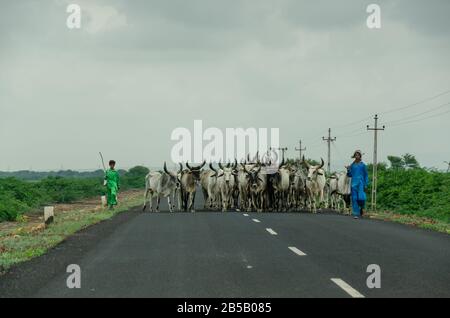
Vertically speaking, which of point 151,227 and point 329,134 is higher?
point 329,134

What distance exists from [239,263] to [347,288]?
8.62ft

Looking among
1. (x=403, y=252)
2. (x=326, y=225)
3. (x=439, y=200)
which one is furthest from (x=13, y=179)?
(x=403, y=252)

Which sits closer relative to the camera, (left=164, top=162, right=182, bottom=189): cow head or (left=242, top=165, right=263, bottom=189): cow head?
(left=242, top=165, right=263, bottom=189): cow head

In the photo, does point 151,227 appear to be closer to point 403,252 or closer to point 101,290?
point 403,252

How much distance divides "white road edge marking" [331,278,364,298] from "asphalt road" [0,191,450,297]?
0.04ft

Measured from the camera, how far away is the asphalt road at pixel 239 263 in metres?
8.34

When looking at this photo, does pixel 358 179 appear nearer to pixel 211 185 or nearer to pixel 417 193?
pixel 211 185

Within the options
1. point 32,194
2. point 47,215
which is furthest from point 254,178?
point 32,194

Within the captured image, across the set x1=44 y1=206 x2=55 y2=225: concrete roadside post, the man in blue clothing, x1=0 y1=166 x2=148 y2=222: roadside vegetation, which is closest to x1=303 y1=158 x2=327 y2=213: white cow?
the man in blue clothing

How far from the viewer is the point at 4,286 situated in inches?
346

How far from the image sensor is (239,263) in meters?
10.7

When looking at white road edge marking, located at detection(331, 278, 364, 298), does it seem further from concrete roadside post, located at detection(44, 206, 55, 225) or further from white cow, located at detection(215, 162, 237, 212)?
white cow, located at detection(215, 162, 237, 212)

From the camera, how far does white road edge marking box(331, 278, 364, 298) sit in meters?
7.95
